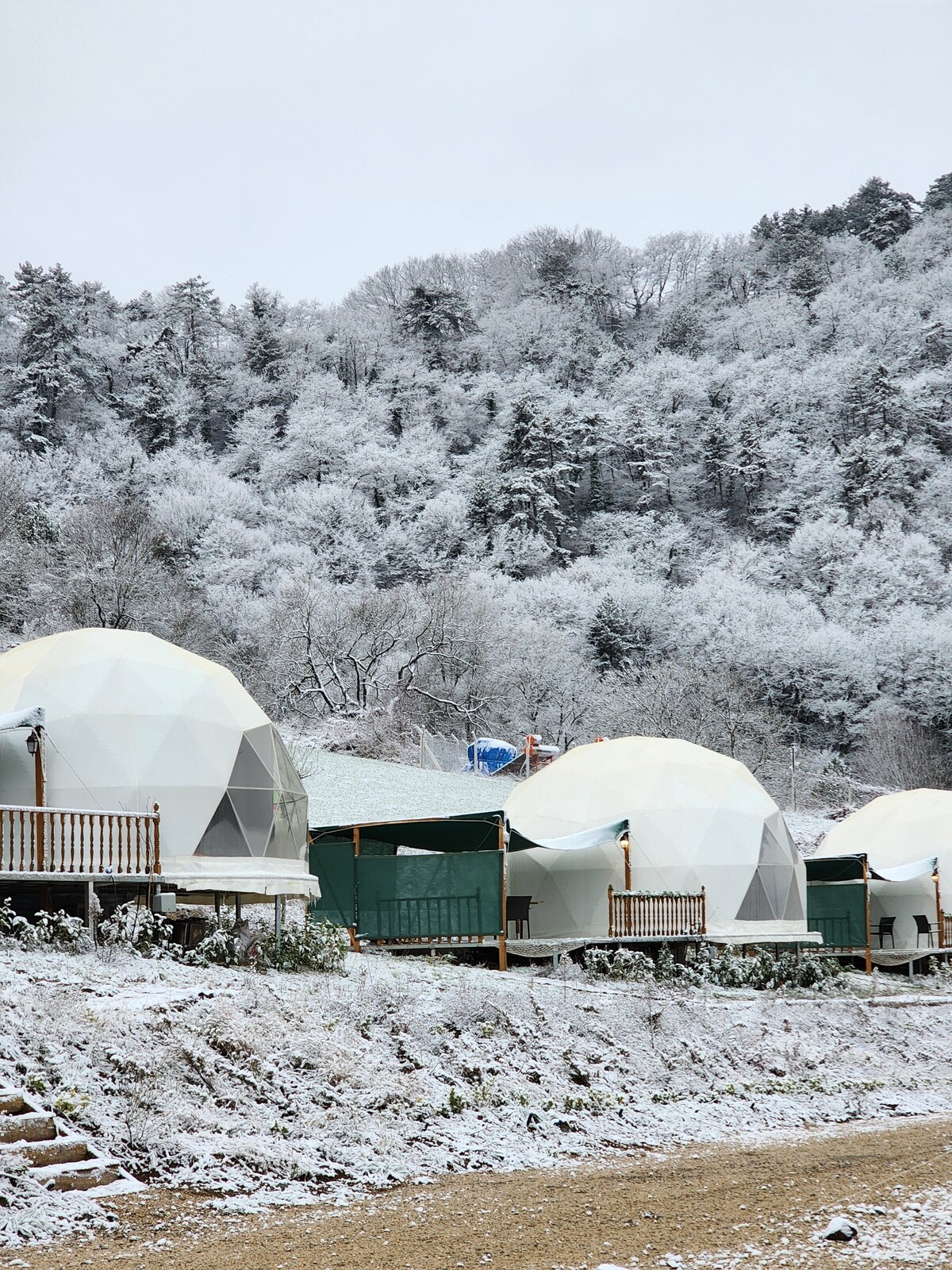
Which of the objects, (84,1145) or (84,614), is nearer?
(84,1145)

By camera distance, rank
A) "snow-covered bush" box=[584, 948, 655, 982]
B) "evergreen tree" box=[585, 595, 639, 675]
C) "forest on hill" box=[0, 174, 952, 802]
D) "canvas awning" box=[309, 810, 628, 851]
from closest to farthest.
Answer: "snow-covered bush" box=[584, 948, 655, 982] < "canvas awning" box=[309, 810, 628, 851] < "forest on hill" box=[0, 174, 952, 802] < "evergreen tree" box=[585, 595, 639, 675]

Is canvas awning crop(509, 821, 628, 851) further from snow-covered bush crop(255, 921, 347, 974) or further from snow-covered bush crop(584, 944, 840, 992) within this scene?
snow-covered bush crop(255, 921, 347, 974)

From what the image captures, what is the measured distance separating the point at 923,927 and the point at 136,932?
16.7 metres

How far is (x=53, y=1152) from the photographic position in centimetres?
722

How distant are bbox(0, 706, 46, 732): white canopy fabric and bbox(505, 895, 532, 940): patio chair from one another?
8596 millimetres

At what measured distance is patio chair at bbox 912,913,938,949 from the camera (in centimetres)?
2389

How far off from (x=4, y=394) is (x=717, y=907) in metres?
69.7

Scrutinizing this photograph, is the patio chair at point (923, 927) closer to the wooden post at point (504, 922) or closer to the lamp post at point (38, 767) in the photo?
the wooden post at point (504, 922)

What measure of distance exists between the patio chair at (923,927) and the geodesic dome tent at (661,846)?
4.28 meters

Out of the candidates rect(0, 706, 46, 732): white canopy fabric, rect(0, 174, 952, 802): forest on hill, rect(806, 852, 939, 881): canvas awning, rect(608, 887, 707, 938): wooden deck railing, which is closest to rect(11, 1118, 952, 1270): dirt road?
rect(0, 706, 46, 732): white canopy fabric

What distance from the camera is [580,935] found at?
18438mm

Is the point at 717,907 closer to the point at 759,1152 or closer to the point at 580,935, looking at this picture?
the point at 580,935

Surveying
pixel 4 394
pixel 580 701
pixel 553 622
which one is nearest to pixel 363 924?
pixel 580 701

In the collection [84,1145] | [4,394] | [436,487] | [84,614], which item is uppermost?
[4,394]
